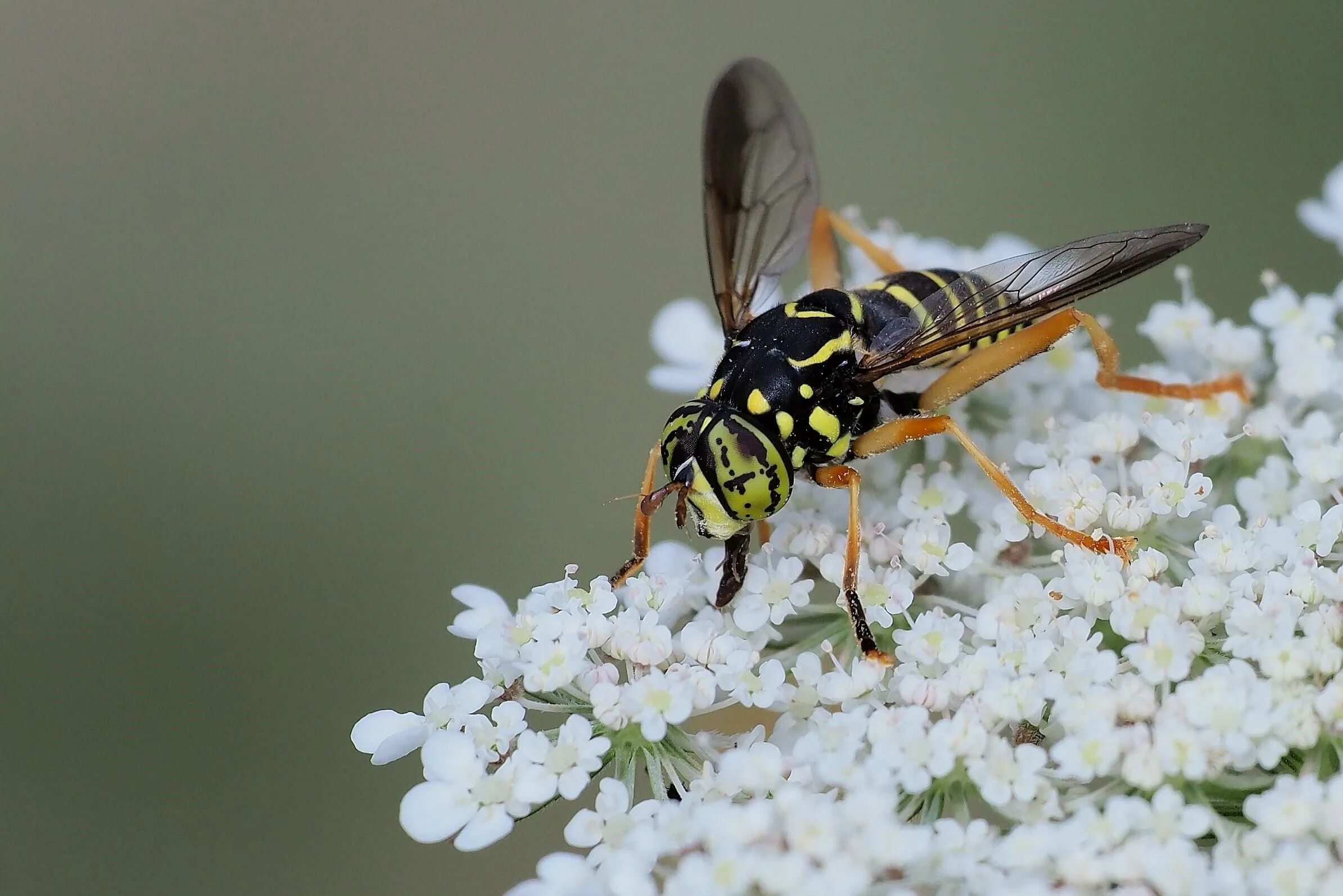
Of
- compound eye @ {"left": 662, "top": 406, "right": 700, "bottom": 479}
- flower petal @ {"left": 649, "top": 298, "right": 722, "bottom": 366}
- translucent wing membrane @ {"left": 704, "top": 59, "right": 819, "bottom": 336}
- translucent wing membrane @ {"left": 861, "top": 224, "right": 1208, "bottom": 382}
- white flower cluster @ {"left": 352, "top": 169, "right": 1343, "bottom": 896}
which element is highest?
translucent wing membrane @ {"left": 704, "top": 59, "right": 819, "bottom": 336}

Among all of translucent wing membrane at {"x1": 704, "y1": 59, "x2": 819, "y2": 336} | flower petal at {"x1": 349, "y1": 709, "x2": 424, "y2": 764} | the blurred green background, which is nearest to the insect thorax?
translucent wing membrane at {"x1": 704, "y1": 59, "x2": 819, "y2": 336}

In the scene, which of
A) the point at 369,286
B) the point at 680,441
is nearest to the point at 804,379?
the point at 680,441

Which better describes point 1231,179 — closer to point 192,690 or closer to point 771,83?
point 771,83

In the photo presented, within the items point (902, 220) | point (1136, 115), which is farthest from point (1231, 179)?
point (902, 220)

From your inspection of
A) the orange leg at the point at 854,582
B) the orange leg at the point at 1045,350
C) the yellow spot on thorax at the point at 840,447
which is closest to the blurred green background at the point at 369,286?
the orange leg at the point at 1045,350

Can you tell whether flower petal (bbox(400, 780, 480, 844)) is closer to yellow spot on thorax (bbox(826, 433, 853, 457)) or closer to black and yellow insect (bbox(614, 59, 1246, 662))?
black and yellow insect (bbox(614, 59, 1246, 662))

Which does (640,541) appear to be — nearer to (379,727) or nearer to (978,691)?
(379,727)

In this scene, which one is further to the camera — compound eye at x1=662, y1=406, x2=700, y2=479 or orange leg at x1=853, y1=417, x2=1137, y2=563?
compound eye at x1=662, y1=406, x2=700, y2=479
